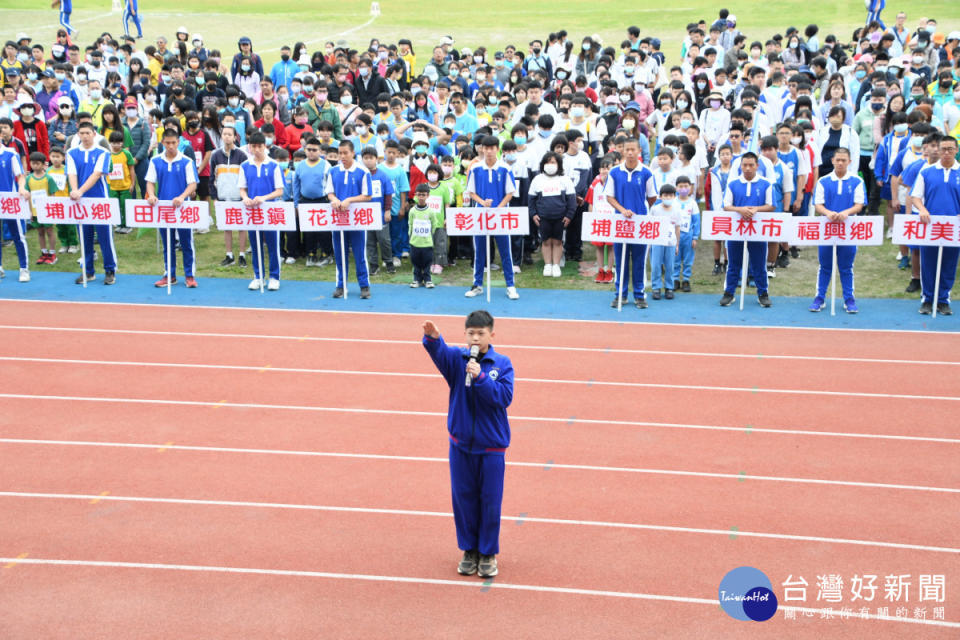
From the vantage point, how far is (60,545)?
24.8ft

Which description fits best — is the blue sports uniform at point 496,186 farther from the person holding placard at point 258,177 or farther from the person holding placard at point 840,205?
the person holding placard at point 840,205

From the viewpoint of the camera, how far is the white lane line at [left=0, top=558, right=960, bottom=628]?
659 cm

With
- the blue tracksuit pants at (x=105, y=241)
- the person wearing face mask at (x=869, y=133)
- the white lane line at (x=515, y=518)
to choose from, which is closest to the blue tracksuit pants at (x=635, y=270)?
the person wearing face mask at (x=869, y=133)

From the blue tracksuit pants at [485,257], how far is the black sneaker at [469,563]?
7807 millimetres

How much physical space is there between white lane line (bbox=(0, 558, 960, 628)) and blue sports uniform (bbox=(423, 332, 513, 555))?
1.42 feet

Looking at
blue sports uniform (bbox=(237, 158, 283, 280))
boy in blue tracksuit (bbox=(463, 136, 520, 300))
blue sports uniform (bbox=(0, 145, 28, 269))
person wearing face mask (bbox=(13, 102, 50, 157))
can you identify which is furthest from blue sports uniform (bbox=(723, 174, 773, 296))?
person wearing face mask (bbox=(13, 102, 50, 157))

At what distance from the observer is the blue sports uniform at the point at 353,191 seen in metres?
14.6

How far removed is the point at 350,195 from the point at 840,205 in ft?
21.7

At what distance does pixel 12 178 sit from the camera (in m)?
15.4

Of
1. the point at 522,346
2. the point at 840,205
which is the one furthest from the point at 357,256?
the point at 840,205

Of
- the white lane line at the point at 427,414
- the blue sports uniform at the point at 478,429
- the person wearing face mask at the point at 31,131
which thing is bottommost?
the white lane line at the point at 427,414

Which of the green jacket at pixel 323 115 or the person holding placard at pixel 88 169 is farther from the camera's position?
the green jacket at pixel 323 115

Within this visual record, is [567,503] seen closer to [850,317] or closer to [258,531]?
[258,531]
